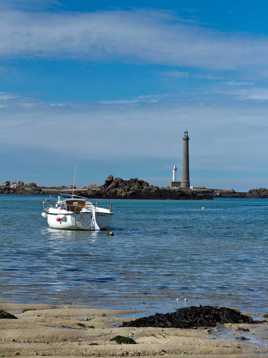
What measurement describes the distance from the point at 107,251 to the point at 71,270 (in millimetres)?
9361

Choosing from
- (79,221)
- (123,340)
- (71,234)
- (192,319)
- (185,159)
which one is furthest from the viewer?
(185,159)

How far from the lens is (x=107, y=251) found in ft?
113

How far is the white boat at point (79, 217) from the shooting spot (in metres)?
51.2

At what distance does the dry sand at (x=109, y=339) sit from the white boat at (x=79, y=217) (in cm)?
3738

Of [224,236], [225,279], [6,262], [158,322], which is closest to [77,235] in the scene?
[224,236]

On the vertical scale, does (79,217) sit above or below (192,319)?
above

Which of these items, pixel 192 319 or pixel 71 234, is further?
pixel 71 234

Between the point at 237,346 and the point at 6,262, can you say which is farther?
the point at 6,262

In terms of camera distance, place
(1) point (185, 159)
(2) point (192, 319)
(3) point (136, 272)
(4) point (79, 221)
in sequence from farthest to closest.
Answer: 1. (1) point (185, 159)
2. (4) point (79, 221)
3. (3) point (136, 272)
4. (2) point (192, 319)

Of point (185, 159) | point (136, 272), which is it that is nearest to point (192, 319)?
point (136, 272)

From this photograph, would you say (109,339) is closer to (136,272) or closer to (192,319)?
(192,319)

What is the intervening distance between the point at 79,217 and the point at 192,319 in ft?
126

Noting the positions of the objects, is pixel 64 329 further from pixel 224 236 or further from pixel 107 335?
pixel 224 236

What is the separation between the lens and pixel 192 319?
43.2 ft
